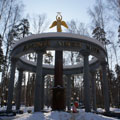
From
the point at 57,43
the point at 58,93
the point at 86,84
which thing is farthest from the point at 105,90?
the point at 57,43

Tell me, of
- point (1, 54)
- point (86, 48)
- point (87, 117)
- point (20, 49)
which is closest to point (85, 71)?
point (86, 48)

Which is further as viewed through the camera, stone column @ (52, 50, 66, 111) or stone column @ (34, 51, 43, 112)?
stone column @ (52, 50, 66, 111)

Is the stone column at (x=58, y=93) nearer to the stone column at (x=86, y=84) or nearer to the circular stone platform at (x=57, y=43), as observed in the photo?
the stone column at (x=86, y=84)

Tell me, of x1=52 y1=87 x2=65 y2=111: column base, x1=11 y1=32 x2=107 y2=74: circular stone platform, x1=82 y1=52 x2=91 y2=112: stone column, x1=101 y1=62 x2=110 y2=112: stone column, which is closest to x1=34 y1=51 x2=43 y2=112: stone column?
x1=11 y1=32 x2=107 y2=74: circular stone platform

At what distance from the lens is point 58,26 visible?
732 inches

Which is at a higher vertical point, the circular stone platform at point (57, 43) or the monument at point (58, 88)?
the circular stone platform at point (57, 43)

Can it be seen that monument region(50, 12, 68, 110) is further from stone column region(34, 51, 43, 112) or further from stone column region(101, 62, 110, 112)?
stone column region(101, 62, 110, 112)

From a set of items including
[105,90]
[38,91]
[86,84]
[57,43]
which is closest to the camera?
[38,91]

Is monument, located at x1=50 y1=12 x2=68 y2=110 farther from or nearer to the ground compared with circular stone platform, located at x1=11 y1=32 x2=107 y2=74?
nearer to the ground

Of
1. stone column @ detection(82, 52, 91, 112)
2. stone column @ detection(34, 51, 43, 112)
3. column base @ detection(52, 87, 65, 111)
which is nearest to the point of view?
stone column @ detection(34, 51, 43, 112)

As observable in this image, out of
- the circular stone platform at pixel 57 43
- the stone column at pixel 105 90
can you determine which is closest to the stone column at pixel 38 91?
the circular stone platform at pixel 57 43

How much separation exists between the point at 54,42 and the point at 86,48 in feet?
12.6

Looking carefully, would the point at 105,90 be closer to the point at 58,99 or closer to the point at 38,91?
the point at 58,99

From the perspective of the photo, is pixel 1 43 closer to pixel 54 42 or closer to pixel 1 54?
pixel 1 54
